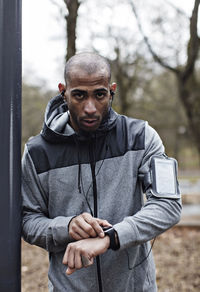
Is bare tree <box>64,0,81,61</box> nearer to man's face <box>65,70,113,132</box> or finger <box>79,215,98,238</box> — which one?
man's face <box>65,70,113,132</box>

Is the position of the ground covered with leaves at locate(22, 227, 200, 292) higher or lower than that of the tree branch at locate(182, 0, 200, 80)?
lower

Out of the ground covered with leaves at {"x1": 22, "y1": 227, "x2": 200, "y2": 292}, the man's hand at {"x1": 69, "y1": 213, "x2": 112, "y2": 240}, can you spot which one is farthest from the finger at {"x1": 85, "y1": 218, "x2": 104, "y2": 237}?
the ground covered with leaves at {"x1": 22, "y1": 227, "x2": 200, "y2": 292}

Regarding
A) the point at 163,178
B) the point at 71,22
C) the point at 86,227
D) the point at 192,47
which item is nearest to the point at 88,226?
the point at 86,227

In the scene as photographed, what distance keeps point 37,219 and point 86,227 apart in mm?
377

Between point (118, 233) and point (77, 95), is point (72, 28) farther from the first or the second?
point (118, 233)

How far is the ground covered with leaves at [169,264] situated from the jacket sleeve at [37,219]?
306 centimetres

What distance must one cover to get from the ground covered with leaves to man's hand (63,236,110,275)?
128 inches

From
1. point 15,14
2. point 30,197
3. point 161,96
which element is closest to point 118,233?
point 30,197

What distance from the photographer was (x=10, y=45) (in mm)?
1790

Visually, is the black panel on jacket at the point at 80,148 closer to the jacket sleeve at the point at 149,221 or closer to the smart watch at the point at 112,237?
the jacket sleeve at the point at 149,221

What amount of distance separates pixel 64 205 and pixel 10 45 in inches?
35.2

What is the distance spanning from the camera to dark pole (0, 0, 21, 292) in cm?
178

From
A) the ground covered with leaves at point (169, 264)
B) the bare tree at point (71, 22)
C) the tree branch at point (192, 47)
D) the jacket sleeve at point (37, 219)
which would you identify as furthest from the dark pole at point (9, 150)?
the tree branch at point (192, 47)

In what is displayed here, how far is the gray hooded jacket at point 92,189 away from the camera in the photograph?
1.92 metres
